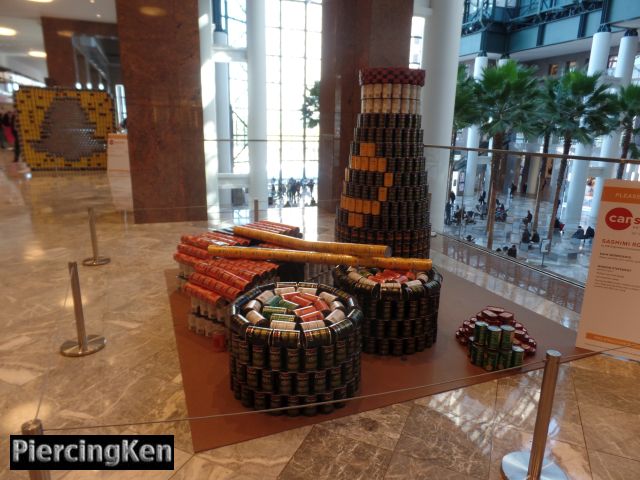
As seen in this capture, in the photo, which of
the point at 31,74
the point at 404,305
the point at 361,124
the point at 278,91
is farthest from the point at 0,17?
the point at 31,74

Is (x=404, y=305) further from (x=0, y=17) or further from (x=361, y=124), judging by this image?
(x=0, y=17)

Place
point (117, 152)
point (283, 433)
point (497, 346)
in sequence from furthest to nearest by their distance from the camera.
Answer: point (117, 152) < point (497, 346) < point (283, 433)

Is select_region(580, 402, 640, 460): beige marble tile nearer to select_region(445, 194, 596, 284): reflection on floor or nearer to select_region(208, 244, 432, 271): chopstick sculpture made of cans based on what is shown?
select_region(208, 244, 432, 271): chopstick sculpture made of cans

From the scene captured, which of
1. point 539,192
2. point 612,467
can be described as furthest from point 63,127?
point 612,467

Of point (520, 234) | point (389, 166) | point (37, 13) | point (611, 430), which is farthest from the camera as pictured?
point (37, 13)

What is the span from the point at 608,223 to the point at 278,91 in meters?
25.5

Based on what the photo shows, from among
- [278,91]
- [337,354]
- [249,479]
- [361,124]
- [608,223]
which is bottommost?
[249,479]

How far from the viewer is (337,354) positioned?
3.03 m

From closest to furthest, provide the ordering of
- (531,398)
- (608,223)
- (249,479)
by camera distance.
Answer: (249,479) < (531,398) < (608,223)

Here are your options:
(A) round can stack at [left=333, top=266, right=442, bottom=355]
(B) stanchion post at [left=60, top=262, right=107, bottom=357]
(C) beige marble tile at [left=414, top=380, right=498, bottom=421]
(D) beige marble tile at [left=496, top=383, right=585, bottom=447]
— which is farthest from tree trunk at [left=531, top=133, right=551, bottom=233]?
(B) stanchion post at [left=60, top=262, right=107, bottom=357]

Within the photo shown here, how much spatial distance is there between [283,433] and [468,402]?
1.38 meters

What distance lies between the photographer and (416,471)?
2.58 metres

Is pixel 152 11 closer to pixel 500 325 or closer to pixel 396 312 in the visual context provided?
pixel 396 312

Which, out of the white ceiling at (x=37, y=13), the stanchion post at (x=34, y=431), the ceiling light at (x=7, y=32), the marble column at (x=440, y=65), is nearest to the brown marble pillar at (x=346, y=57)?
the marble column at (x=440, y=65)
